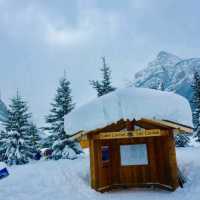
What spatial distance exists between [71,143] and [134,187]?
54.3 feet

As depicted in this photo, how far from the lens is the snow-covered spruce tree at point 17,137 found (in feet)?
102

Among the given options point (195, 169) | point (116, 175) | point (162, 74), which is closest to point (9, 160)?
point (116, 175)

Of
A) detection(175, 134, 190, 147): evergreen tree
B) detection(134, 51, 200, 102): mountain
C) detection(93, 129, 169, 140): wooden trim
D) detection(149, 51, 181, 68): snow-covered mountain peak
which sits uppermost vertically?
detection(149, 51, 181, 68): snow-covered mountain peak

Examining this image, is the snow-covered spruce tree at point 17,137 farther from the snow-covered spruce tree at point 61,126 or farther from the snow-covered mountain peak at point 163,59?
the snow-covered mountain peak at point 163,59

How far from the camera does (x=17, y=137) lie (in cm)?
3184

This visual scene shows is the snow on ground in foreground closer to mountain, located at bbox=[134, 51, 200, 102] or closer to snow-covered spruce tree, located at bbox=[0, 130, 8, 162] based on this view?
snow-covered spruce tree, located at bbox=[0, 130, 8, 162]

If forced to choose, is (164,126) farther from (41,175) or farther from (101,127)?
(41,175)

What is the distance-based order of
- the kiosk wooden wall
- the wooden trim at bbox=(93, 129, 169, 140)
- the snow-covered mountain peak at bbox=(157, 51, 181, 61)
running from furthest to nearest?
the snow-covered mountain peak at bbox=(157, 51, 181, 61) → the kiosk wooden wall → the wooden trim at bbox=(93, 129, 169, 140)

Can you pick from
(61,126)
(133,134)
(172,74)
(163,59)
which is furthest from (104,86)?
(163,59)

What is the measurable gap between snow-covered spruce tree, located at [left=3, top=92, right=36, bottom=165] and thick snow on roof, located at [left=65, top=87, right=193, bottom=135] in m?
20.1

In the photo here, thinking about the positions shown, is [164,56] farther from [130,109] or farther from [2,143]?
[130,109]

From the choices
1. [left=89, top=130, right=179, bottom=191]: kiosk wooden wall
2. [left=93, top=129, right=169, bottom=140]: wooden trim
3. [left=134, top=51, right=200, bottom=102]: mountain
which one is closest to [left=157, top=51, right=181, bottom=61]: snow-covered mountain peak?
[left=134, top=51, right=200, bottom=102]: mountain

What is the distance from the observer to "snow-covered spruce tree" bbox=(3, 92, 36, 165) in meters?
31.1

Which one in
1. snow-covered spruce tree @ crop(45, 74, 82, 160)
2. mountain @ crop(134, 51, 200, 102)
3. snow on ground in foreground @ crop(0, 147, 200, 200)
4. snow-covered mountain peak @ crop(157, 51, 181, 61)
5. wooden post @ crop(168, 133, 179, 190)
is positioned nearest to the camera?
snow on ground in foreground @ crop(0, 147, 200, 200)
